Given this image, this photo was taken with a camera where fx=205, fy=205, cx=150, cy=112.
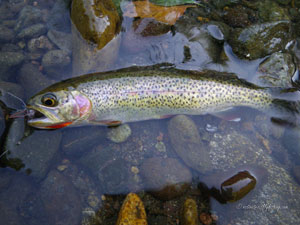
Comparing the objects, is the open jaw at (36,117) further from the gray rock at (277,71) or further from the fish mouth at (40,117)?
the gray rock at (277,71)

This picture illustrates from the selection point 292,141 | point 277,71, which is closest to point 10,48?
point 277,71

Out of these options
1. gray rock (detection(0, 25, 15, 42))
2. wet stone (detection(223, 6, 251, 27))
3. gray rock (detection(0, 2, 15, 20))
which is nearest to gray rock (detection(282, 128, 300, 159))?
wet stone (detection(223, 6, 251, 27))

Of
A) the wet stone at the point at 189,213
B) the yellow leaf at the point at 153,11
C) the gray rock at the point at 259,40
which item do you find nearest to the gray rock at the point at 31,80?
the yellow leaf at the point at 153,11

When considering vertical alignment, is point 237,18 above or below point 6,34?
below

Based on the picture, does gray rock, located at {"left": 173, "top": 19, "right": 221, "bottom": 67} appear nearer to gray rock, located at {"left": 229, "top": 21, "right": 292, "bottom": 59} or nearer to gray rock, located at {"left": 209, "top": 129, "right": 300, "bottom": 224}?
gray rock, located at {"left": 229, "top": 21, "right": 292, "bottom": 59}

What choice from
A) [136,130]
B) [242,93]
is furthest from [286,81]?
[136,130]

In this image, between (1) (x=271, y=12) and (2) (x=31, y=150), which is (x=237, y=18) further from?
(2) (x=31, y=150)

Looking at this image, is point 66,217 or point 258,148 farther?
point 258,148

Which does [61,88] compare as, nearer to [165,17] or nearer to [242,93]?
[165,17]
